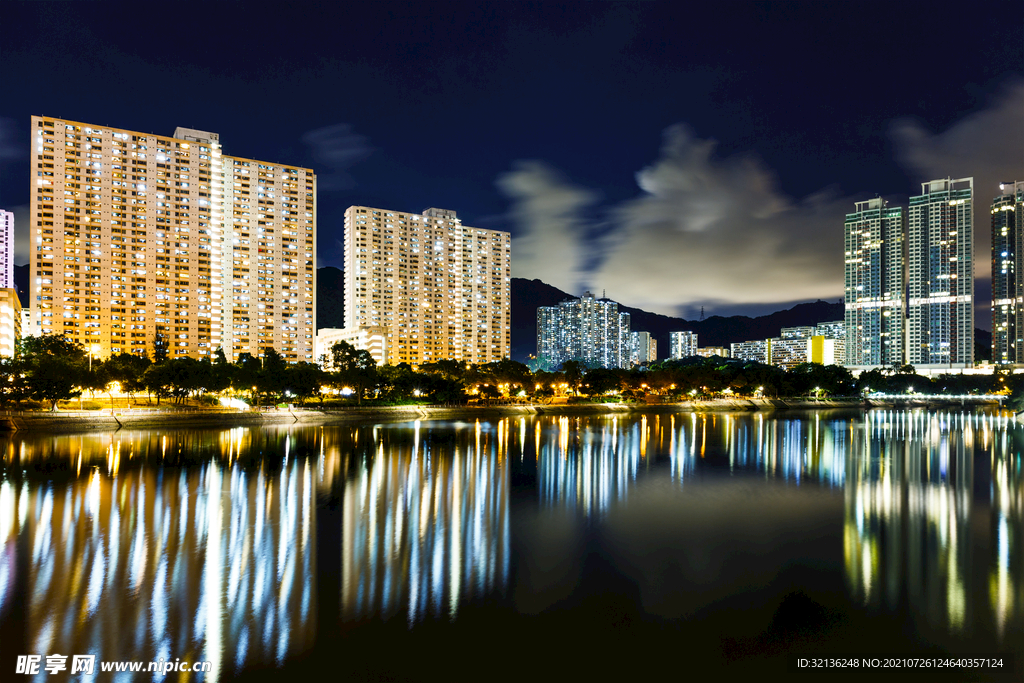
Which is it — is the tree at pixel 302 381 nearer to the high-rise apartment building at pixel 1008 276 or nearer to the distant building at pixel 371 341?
the distant building at pixel 371 341

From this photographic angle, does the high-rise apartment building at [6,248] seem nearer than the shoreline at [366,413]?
No

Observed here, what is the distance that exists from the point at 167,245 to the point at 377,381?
52264 mm

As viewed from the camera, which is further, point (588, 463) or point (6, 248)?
point (6, 248)

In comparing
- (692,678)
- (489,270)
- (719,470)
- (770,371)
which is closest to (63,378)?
(719,470)

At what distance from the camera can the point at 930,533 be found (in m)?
13.9

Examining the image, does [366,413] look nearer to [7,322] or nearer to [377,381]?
[377,381]

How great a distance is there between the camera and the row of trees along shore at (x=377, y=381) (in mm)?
38875

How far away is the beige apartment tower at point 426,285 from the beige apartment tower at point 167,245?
17.0 meters

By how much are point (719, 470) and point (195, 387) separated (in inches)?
Result: 1527

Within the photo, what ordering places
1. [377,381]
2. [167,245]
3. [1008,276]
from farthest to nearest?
[1008,276], [167,245], [377,381]

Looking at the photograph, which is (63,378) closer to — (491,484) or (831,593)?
(491,484)

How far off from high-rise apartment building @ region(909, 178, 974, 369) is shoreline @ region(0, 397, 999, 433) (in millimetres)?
51100

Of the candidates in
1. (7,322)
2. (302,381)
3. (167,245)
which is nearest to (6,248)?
(167,245)

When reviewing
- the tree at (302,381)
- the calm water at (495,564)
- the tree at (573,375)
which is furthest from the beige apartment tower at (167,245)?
the calm water at (495,564)
